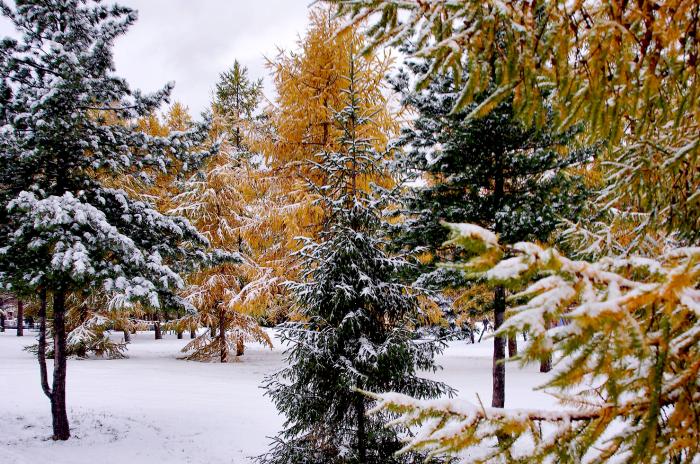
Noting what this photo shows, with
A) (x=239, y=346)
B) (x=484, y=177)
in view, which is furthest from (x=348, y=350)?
(x=239, y=346)

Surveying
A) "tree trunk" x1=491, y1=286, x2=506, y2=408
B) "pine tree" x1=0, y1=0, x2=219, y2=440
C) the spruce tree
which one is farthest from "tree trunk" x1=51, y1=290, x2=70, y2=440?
"tree trunk" x1=491, y1=286, x2=506, y2=408

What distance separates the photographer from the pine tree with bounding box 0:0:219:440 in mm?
6680

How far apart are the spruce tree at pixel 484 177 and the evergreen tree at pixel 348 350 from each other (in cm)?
216

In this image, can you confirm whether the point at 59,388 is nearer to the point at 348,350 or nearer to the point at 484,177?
the point at 348,350

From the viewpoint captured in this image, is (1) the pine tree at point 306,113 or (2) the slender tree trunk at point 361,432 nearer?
(2) the slender tree trunk at point 361,432

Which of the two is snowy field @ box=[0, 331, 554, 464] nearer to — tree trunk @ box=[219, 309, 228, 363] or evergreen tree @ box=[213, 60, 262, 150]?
tree trunk @ box=[219, 309, 228, 363]

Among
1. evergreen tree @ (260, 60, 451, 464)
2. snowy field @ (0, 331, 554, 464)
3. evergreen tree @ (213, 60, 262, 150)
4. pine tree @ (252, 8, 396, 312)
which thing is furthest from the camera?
evergreen tree @ (213, 60, 262, 150)

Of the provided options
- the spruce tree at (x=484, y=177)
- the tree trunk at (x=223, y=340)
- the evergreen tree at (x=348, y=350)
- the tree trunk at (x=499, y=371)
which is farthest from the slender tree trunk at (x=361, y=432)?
the tree trunk at (x=223, y=340)

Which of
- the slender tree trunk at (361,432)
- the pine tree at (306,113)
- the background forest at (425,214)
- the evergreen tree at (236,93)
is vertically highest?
the evergreen tree at (236,93)

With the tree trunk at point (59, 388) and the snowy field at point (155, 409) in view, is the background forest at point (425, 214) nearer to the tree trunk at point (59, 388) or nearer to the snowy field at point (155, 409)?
the tree trunk at point (59, 388)

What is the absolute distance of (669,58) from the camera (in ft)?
7.27

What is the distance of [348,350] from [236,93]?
21260 millimetres

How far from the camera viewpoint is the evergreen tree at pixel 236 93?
23.3 m

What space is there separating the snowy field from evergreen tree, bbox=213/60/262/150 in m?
12.6
